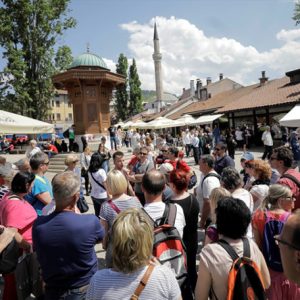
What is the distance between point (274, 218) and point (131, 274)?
5.50 feet

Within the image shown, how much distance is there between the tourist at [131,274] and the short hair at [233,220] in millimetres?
682

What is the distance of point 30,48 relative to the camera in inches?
1022

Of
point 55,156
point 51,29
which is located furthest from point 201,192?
point 51,29

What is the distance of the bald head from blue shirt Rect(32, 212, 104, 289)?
1.67 metres

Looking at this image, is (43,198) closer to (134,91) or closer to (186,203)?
(186,203)

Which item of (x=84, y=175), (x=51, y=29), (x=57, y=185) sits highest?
(x=51, y=29)

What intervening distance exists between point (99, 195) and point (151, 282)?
14.7ft

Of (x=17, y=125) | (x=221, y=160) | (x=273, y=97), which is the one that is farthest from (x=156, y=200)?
(x=273, y=97)

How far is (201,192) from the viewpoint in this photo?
4.90m

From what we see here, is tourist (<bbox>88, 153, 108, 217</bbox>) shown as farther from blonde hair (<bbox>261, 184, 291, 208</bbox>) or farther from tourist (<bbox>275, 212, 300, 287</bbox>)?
tourist (<bbox>275, 212, 300, 287</bbox>)

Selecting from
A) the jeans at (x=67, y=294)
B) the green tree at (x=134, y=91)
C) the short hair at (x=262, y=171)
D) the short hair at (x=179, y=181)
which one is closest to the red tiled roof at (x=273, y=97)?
the short hair at (x=262, y=171)

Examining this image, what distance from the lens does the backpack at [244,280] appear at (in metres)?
2.18

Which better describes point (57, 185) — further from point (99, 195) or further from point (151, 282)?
point (99, 195)

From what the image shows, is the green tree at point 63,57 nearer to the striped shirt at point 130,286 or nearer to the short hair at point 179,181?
the short hair at point 179,181
